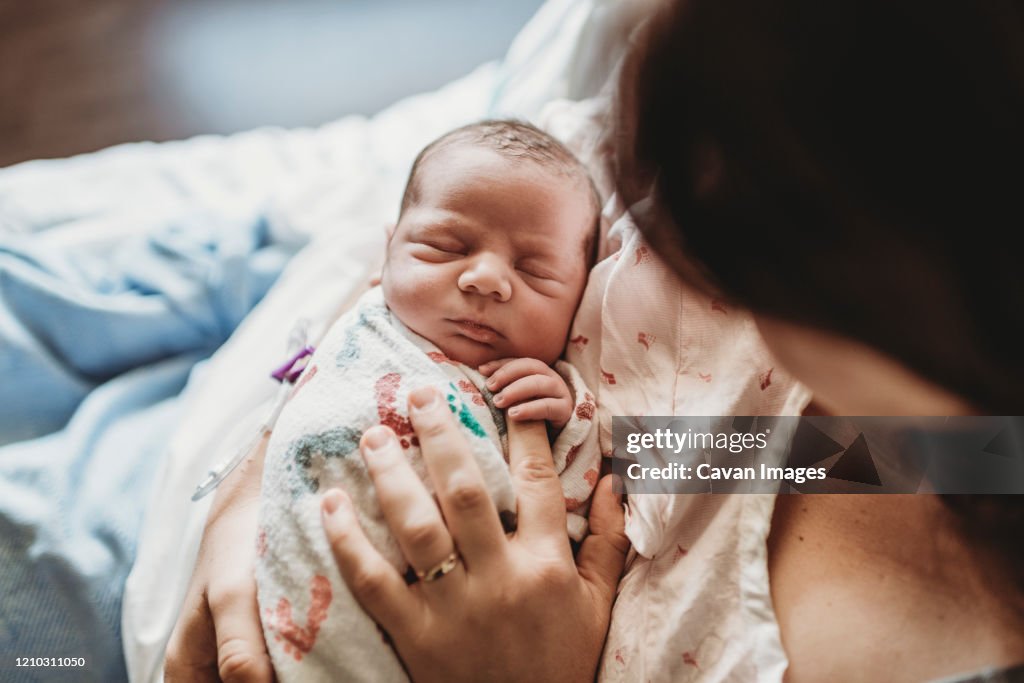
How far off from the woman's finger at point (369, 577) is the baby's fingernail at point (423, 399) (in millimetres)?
149

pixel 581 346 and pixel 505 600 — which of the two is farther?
pixel 581 346

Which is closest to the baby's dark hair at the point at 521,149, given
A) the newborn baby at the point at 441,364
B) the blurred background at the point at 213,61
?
the newborn baby at the point at 441,364

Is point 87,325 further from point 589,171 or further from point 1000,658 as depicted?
point 1000,658

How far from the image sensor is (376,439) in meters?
0.82

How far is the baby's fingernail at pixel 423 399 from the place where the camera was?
2.76 feet

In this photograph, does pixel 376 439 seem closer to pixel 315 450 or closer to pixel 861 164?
pixel 315 450

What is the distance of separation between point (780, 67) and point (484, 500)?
50 cm

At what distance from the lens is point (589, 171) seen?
1.15 m

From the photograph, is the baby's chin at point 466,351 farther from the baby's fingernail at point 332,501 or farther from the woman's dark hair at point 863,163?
the woman's dark hair at point 863,163

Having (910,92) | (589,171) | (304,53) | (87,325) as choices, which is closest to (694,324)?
(589,171)

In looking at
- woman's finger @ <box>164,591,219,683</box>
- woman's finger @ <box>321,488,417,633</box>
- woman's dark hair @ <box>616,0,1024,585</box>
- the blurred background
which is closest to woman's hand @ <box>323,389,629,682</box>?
woman's finger @ <box>321,488,417,633</box>

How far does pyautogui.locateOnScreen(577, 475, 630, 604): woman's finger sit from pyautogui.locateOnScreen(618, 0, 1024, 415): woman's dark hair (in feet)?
1.29

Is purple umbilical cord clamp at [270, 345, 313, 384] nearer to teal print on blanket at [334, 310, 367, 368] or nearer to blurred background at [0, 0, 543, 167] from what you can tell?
teal print on blanket at [334, 310, 367, 368]

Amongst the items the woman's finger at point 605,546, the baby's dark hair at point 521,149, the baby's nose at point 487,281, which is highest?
the baby's dark hair at point 521,149
